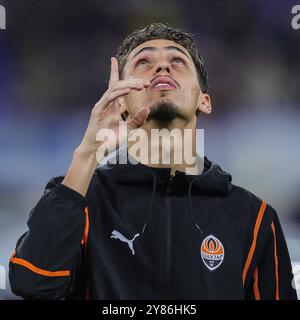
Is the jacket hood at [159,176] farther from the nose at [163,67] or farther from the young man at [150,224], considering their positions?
the nose at [163,67]

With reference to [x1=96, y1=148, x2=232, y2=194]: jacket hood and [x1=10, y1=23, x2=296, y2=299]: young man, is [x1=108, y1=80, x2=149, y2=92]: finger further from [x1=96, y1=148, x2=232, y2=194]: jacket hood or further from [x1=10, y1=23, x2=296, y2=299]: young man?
[x1=96, y1=148, x2=232, y2=194]: jacket hood

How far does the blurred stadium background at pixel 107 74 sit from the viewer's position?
101 inches

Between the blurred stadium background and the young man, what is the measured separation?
873 mm

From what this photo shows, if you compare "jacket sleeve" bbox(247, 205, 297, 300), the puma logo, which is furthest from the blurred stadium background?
the puma logo

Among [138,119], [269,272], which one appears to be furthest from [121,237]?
[269,272]

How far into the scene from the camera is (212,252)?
153 centimetres

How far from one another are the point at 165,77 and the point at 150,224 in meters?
0.46

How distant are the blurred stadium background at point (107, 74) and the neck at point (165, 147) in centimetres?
80

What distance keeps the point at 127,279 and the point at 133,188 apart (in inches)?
11.2

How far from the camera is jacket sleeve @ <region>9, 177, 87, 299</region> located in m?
1.29

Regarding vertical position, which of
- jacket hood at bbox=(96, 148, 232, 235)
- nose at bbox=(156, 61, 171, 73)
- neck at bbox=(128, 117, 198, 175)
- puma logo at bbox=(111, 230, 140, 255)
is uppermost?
nose at bbox=(156, 61, 171, 73)

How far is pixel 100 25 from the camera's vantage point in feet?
8.89

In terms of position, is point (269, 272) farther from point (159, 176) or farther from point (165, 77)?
point (165, 77)
